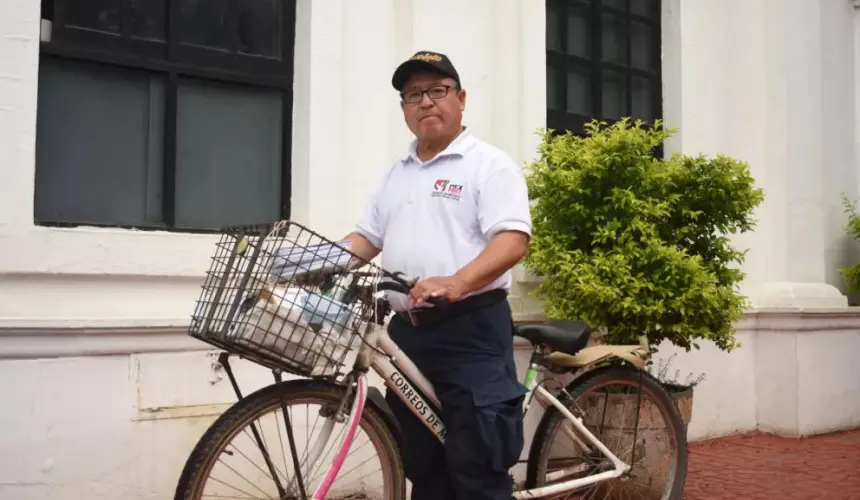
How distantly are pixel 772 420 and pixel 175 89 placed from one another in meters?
5.09

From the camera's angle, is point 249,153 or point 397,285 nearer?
point 397,285

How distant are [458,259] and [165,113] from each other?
6.91ft

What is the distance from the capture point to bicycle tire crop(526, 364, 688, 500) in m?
3.47

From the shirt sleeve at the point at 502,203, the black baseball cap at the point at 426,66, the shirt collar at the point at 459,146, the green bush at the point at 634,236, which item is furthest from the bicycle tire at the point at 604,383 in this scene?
the black baseball cap at the point at 426,66

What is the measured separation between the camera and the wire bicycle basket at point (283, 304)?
2.23 meters

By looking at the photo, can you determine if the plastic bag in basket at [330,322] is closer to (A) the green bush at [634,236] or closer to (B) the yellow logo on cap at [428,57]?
(B) the yellow logo on cap at [428,57]

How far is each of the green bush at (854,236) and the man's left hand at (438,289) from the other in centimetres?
554

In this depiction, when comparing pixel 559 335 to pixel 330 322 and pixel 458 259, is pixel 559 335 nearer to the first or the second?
pixel 458 259

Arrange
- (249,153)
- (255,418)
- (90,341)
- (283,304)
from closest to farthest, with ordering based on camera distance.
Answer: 1. (283,304)
2. (255,418)
3. (90,341)
4. (249,153)

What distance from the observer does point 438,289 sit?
2496 millimetres

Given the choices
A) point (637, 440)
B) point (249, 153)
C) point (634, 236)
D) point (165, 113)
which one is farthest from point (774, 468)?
point (165, 113)

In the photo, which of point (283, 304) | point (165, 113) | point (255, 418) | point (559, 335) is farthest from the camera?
point (165, 113)

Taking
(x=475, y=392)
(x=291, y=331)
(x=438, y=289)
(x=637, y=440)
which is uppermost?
(x=438, y=289)

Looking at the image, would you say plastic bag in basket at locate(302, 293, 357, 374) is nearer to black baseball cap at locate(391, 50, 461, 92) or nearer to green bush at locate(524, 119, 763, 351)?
black baseball cap at locate(391, 50, 461, 92)
